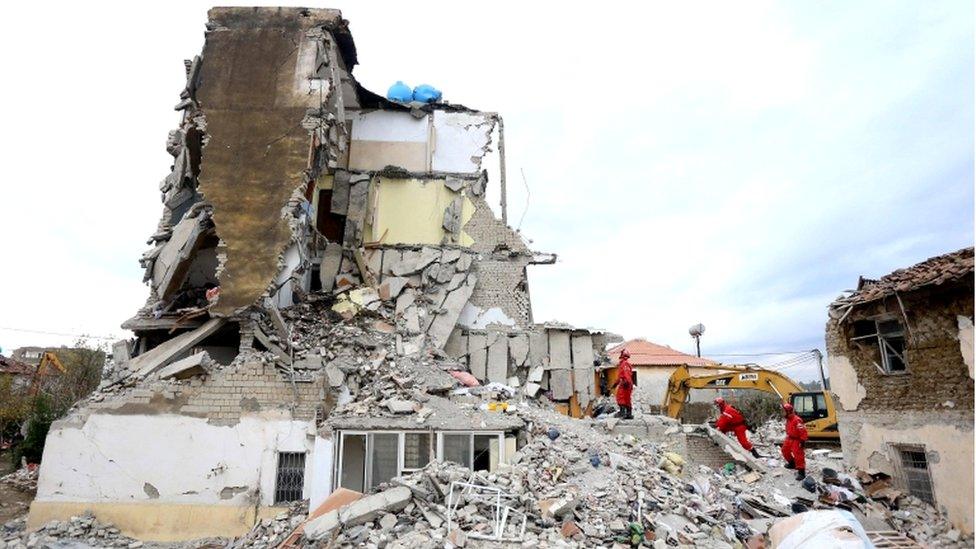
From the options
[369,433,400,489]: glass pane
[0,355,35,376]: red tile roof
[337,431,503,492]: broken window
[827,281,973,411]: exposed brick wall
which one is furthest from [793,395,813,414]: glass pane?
[0,355,35,376]: red tile roof

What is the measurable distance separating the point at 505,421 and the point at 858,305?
6843 mm

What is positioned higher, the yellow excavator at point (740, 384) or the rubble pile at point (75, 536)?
the yellow excavator at point (740, 384)

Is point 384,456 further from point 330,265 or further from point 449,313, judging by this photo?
point 330,265

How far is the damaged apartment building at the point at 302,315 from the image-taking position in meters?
10.1

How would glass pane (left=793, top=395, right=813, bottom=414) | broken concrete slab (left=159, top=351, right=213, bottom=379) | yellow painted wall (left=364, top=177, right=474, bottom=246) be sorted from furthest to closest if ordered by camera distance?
yellow painted wall (left=364, top=177, right=474, bottom=246)
glass pane (left=793, top=395, right=813, bottom=414)
broken concrete slab (left=159, top=351, right=213, bottom=379)

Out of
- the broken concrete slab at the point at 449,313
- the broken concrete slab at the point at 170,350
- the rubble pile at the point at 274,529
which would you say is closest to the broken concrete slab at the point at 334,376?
the rubble pile at the point at 274,529

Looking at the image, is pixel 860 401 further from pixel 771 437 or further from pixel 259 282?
pixel 259 282

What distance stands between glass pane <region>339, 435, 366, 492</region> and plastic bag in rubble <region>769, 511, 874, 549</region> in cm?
680

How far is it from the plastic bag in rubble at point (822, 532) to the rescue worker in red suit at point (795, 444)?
4.31 m

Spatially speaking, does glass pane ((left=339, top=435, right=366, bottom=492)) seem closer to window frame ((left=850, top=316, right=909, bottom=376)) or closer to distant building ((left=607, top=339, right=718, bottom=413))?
window frame ((left=850, top=316, right=909, bottom=376))

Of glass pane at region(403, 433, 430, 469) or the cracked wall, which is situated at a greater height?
the cracked wall

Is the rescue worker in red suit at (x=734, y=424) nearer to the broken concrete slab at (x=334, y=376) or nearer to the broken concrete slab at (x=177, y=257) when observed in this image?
the broken concrete slab at (x=334, y=376)

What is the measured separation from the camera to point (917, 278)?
871 centimetres

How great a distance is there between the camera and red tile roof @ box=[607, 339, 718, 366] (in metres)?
28.5
